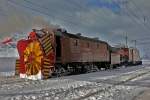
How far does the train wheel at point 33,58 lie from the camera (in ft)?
76.4

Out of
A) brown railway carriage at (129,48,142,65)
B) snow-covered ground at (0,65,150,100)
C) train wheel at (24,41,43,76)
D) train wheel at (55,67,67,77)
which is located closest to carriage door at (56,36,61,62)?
train wheel at (55,67,67,77)

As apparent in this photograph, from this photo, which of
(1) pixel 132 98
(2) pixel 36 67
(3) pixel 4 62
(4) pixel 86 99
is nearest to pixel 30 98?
(4) pixel 86 99

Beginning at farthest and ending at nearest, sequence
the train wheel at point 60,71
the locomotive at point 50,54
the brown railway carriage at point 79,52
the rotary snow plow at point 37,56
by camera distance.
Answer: the brown railway carriage at point 79,52
the train wheel at point 60,71
the locomotive at point 50,54
the rotary snow plow at point 37,56

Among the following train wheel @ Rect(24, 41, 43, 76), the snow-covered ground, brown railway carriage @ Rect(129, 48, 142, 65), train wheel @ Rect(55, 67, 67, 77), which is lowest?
the snow-covered ground

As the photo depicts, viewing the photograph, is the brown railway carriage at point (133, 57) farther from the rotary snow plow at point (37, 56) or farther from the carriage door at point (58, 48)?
the rotary snow plow at point (37, 56)

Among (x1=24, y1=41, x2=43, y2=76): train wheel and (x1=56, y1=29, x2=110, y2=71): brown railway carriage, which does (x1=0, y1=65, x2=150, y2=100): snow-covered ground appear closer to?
(x1=24, y1=41, x2=43, y2=76): train wheel

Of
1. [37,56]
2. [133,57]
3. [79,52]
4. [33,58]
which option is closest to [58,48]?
[37,56]

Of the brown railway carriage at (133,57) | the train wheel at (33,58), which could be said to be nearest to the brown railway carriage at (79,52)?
the train wheel at (33,58)

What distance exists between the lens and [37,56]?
23.5 metres

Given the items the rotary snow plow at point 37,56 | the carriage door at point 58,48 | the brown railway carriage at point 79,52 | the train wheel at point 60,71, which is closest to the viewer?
the rotary snow plow at point 37,56

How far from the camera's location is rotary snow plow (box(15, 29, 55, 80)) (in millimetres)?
23203

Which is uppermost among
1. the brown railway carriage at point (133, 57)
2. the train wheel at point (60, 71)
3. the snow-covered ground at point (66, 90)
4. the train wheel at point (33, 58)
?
the brown railway carriage at point (133, 57)

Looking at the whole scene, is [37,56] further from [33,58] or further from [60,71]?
[60,71]

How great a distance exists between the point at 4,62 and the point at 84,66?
9249 millimetres
